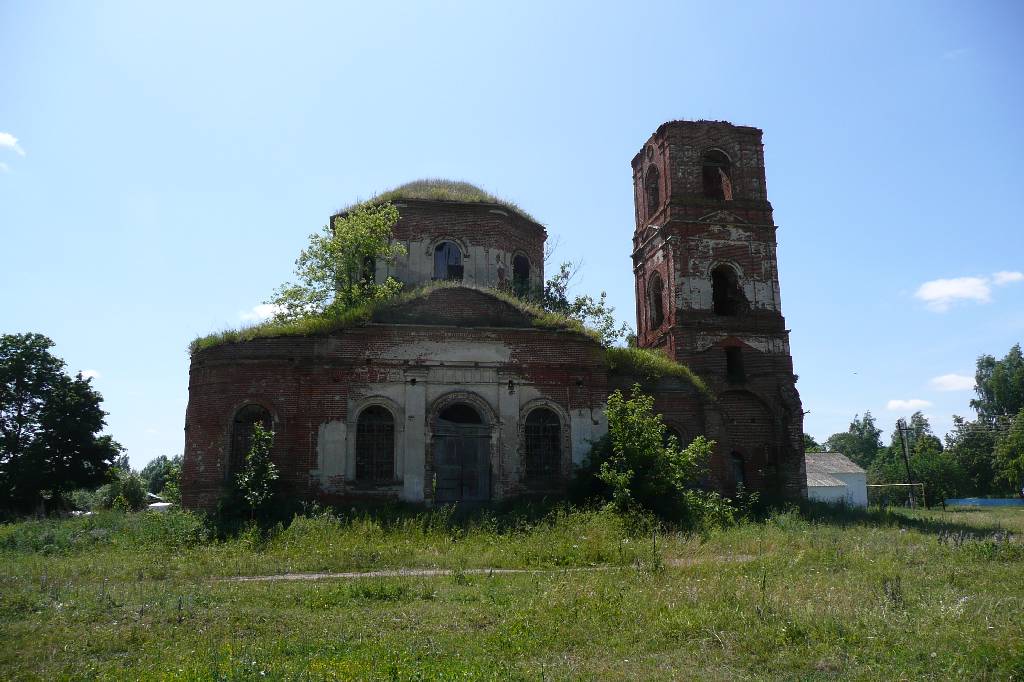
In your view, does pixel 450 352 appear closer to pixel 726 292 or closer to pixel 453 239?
pixel 453 239

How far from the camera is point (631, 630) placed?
7.46 m

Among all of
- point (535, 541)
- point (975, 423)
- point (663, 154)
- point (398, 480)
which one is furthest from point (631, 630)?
point (975, 423)

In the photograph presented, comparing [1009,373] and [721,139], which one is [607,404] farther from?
[1009,373]

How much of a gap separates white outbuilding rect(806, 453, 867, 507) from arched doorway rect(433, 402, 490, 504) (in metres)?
27.8

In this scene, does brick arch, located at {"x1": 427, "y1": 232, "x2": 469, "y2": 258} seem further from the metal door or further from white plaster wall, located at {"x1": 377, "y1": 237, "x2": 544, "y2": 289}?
the metal door

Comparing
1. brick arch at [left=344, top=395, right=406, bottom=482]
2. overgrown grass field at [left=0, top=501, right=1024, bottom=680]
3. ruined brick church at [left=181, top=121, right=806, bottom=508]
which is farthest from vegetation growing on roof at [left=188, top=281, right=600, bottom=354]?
overgrown grass field at [left=0, top=501, right=1024, bottom=680]

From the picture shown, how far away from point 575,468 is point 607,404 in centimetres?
195

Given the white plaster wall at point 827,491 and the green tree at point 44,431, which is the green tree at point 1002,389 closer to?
the white plaster wall at point 827,491

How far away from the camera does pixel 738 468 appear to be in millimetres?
21375

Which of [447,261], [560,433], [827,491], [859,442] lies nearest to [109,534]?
[560,433]

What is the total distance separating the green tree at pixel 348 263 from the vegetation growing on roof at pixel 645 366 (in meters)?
6.43

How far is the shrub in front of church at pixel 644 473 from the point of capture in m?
15.8

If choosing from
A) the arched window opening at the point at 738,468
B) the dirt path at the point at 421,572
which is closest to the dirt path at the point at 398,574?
the dirt path at the point at 421,572

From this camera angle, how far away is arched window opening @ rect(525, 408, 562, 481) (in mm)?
17938
